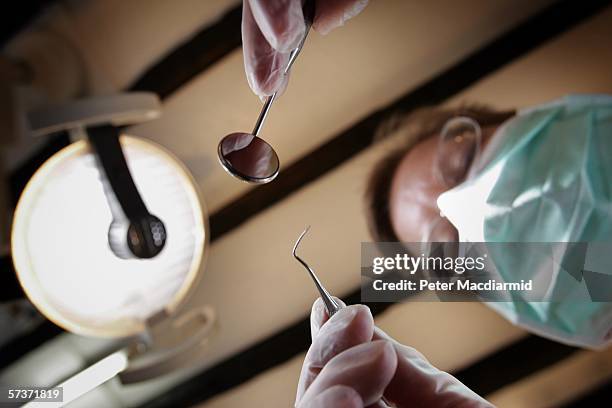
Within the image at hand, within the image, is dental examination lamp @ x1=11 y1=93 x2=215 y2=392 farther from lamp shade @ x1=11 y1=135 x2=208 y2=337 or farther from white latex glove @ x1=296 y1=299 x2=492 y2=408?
white latex glove @ x1=296 y1=299 x2=492 y2=408

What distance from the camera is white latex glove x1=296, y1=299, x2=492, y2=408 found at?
1.51 ft

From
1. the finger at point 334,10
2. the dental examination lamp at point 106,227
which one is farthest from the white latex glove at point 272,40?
the dental examination lamp at point 106,227

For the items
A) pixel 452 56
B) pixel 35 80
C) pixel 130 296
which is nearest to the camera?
pixel 130 296

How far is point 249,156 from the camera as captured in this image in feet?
1.99

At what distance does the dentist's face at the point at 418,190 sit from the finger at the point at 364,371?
310mm

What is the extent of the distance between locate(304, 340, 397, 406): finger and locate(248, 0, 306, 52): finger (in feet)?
1.05

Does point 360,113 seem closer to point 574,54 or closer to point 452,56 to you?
point 452,56

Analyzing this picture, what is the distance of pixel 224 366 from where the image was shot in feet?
3.37

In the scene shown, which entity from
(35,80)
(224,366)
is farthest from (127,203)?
(224,366)

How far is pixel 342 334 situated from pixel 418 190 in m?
0.43

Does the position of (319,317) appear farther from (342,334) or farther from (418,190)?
(418,190)

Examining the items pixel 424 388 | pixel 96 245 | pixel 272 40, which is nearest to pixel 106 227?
pixel 96 245

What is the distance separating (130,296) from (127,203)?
6.1 inches

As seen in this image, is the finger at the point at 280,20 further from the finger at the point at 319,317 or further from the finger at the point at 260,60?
the finger at the point at 319,317
